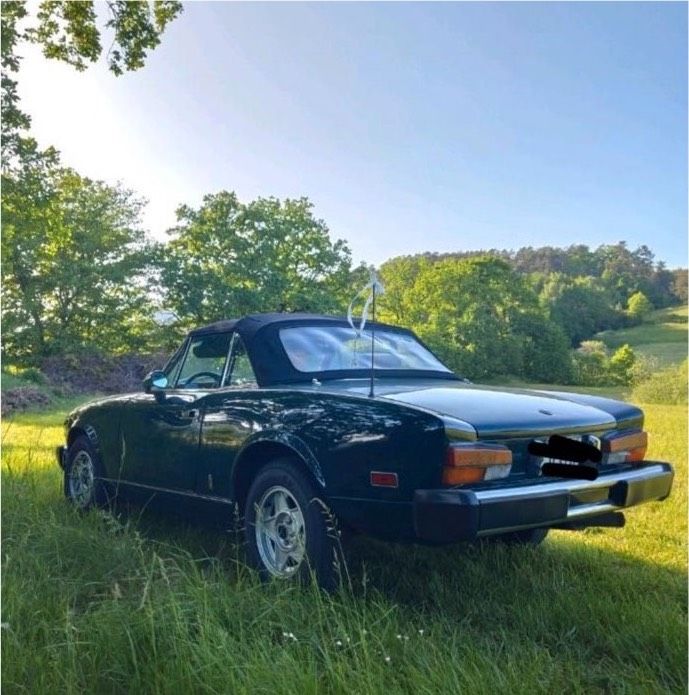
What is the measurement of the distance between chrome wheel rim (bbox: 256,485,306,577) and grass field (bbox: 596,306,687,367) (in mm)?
7592

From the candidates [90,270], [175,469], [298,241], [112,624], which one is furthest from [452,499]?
[90,270]

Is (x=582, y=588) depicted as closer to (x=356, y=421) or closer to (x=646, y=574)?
(x=646, y=574)

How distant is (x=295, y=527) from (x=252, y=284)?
7.80m

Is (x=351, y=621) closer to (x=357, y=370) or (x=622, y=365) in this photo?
(x=357, y=370)

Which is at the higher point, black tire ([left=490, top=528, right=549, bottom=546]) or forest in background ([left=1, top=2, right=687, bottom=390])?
forest in background ([left=1, top=2, right=687, bottom=390])

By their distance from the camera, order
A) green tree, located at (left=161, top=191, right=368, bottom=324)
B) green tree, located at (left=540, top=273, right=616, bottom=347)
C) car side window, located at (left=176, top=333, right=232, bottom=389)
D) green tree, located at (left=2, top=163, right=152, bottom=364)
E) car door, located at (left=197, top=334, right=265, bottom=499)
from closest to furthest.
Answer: car door, located at (left=197, top=334, right=265, bottom=499)
car side window, located at (left=176, top=333, right=232, bottom=389)
green tree, located at (left=540, top=273, right=616, bottom=347)
green tree, located at (left=161, top=191, right=368, bottom=324)
green tree, located at (left=2, top=163, right=152, bottom=364)

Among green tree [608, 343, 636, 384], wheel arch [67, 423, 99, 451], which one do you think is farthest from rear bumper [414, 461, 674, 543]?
green tree [608, 343, 636, 384]

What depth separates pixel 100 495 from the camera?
4.70 metres

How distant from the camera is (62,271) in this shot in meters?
16.7

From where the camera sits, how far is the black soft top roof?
369 centimetres

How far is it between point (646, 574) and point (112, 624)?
8.39 feet

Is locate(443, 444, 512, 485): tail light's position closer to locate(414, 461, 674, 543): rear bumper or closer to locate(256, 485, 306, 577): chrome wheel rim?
locate(414, 461, 674, 543): rear bumper

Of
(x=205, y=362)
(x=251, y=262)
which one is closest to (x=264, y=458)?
(x=205, y=362)

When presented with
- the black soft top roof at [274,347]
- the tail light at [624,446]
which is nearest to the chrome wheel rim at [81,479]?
the black soft top roof at [274,347]
